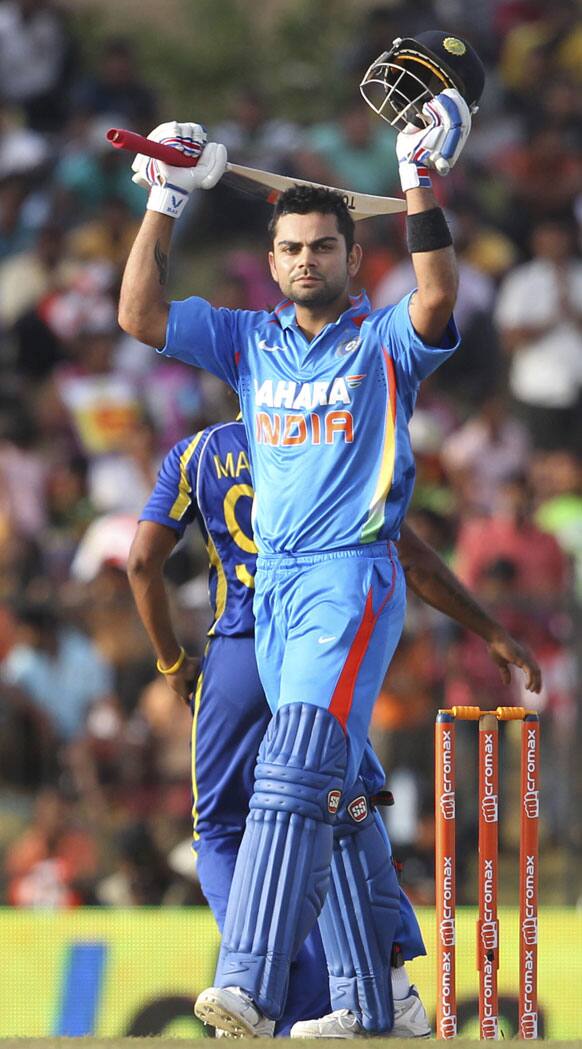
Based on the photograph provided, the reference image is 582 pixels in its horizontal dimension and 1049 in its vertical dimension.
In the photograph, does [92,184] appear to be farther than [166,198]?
Yes

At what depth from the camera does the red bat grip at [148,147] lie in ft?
15.1

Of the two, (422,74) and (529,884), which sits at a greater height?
(422,74)

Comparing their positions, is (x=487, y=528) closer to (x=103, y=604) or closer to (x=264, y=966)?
(x=103, y=604)

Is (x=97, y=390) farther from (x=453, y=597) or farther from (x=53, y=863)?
(x=453, y=597)

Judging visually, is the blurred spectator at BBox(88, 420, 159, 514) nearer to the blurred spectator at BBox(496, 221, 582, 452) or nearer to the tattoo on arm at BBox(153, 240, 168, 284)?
the blurred spectator at BBox(496, 221, 582, 452)

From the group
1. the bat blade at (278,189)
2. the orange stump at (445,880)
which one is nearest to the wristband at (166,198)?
the bat blade at (278,189)

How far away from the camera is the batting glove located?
4.88 meters

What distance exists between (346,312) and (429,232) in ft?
1.35

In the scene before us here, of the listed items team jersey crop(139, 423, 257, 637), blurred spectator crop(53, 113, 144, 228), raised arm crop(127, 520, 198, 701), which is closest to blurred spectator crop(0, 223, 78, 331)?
blurred spectator crop(53, 113, 144, 228)

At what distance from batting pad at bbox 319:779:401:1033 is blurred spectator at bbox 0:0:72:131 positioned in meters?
10.1

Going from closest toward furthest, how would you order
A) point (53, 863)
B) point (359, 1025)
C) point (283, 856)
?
point (283, 856) → point (359, 1025) → point (53, 863)

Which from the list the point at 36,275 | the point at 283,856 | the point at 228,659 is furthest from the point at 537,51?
the point at 283,856

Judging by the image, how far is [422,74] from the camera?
185 inches

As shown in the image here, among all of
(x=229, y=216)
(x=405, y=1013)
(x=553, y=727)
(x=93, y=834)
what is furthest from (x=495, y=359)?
(x=405, y=1013)
